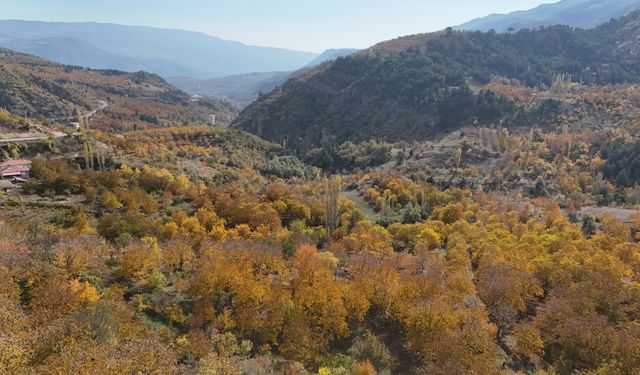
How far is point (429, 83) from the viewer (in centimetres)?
15062

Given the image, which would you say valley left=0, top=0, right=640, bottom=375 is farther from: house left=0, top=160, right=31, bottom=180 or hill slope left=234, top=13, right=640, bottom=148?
hill slope left=234, top=13, right=640, bottom=148

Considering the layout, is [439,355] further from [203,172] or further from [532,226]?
[203,172]

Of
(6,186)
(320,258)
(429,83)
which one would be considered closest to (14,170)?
(6,186)

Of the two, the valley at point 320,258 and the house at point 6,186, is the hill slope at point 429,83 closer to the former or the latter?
the valley at point 320,258

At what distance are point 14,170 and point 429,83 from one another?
130m

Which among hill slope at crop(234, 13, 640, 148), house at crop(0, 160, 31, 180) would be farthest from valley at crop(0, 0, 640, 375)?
hill slope at crop(234, 13, 640, 148)

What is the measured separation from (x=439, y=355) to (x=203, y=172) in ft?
202

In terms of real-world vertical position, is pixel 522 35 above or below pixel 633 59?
above

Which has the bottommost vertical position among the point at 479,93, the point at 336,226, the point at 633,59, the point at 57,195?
the point at 336,226

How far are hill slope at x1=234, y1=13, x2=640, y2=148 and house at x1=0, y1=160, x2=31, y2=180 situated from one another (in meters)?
100

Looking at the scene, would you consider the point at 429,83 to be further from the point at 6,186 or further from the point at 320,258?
the point at 6,186

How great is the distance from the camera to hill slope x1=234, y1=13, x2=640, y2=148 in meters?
136

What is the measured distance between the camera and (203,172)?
78000 mm

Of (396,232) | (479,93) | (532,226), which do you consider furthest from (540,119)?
Answer: (396,232)
